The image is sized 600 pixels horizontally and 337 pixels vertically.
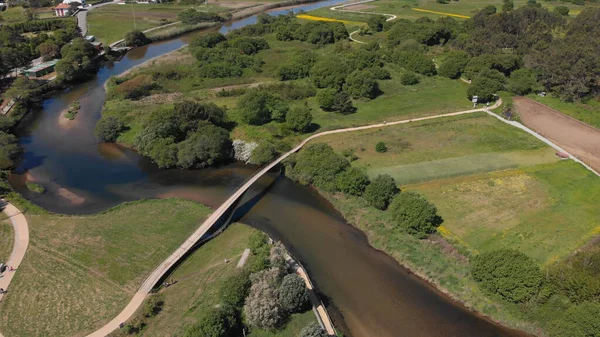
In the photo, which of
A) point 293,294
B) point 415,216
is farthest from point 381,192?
point 293,294

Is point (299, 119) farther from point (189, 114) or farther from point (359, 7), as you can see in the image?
point (359, 7)

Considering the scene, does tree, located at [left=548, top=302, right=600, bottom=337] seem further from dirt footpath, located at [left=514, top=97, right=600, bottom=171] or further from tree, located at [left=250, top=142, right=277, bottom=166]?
tree, located at [left=250, top=142, right=277, bottom=166]

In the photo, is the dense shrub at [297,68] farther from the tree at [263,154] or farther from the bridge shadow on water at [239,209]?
the bridge shadow on water at [239,209]

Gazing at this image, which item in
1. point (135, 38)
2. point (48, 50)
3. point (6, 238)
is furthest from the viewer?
point (135, 38)

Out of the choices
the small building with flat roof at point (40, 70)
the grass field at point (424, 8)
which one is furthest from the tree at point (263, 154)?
the grass field at point (424, 8)

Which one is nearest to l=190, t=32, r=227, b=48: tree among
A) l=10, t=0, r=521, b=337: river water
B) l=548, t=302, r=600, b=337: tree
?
l=10, t=0, r=521, b=337: river water
